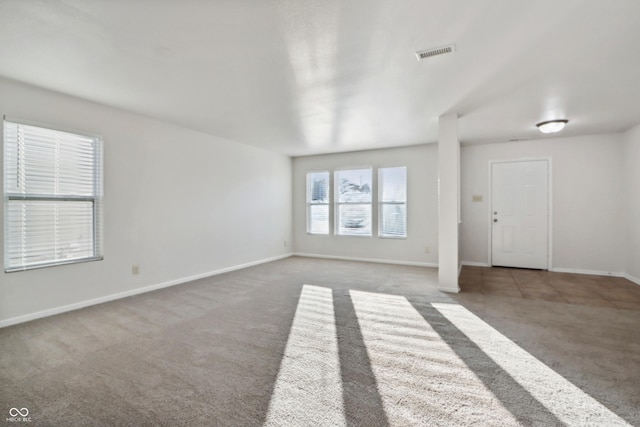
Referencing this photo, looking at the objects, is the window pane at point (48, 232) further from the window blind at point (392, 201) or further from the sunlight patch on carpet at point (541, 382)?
the window blind at point (392, 201)

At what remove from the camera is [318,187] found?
23.2 ft

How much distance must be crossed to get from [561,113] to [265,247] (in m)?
5.45

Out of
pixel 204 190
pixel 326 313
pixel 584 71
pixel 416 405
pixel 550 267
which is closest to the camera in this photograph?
pixel 416 405

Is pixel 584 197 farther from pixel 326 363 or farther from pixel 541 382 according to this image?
pixel 326 363

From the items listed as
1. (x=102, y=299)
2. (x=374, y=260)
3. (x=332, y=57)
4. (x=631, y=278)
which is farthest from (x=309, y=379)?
(x=631, y=278)

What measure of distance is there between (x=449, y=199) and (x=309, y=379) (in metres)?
3.10

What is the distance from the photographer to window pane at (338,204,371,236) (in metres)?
6.53

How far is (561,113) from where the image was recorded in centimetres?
403

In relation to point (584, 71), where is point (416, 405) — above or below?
below

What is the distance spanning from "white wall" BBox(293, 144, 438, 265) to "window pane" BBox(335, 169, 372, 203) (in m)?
0.17

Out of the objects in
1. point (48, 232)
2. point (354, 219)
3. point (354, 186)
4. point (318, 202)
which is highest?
point (354, 186)

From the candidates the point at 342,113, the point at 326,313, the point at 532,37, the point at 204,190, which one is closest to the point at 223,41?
the point at 342,113

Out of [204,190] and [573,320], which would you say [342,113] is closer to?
[204,190]
